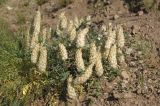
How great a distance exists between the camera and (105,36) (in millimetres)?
6711

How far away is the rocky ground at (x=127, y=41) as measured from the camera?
20.6 feet

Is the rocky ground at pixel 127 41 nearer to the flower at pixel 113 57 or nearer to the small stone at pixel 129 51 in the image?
the small stone at pixel 129 51

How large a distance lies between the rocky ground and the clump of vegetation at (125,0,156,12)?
81 mm

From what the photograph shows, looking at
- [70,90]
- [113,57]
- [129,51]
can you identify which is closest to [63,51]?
[70,90]

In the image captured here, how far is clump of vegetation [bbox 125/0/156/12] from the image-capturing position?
7.67 m

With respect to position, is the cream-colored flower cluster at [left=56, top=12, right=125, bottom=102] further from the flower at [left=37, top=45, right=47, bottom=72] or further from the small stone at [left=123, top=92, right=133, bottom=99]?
the small stone at [left=123, top=92, right=133, bottom=99]

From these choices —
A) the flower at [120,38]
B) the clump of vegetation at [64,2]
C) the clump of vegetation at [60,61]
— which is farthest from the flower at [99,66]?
the clump of vegetation at [64,2]

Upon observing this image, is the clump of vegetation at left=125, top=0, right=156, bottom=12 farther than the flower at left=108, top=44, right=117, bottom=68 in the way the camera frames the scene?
Yes

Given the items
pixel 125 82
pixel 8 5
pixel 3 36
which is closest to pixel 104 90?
pixel 125 82

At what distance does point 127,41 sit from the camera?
7.08 m

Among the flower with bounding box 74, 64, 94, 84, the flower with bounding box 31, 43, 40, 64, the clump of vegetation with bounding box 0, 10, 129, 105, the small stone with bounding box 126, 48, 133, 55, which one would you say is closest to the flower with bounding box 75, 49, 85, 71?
the clump of vegetation with bounding box 0, 10, 129, 105

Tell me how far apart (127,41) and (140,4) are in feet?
3.58

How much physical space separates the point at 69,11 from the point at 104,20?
2.98 feet

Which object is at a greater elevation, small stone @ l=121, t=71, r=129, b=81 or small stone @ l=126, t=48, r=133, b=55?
small stone @ l=126, t=48, r=133, b=55
